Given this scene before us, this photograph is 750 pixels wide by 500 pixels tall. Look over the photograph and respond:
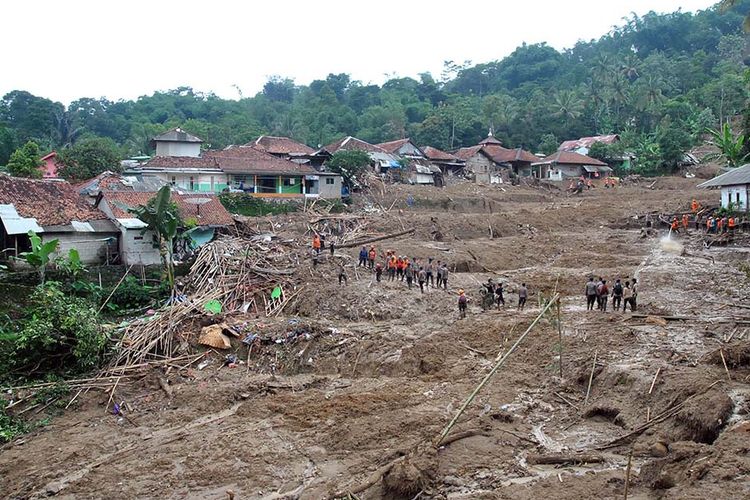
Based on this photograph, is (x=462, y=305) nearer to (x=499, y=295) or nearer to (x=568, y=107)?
(x=499, y=295)

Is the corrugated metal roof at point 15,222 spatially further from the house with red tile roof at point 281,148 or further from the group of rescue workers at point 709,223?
the group of rescue workers at point 709,223

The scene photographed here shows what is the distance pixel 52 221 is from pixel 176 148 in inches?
636

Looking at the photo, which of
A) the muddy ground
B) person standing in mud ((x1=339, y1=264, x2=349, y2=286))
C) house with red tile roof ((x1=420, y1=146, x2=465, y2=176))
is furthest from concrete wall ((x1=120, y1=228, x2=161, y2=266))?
house with red tile roof ((x1=420, y1=146, x2=465, y2=176))

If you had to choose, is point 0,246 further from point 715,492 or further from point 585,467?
point 715,492

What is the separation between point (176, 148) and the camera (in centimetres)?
4016

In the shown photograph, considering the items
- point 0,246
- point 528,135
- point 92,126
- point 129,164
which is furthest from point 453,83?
point 0,246

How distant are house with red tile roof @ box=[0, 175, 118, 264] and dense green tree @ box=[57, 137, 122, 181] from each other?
32.8ft

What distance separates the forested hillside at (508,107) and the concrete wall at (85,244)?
23074 mm

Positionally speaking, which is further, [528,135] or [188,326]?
[528,135]

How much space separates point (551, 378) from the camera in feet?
48.6

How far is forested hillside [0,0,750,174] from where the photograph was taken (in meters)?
62.1

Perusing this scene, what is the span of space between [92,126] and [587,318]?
69.8 m

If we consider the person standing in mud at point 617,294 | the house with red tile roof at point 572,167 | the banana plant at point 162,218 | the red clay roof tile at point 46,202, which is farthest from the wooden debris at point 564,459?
the house with red tile roof at point 572,167

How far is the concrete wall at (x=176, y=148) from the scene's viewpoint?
40037 mm
